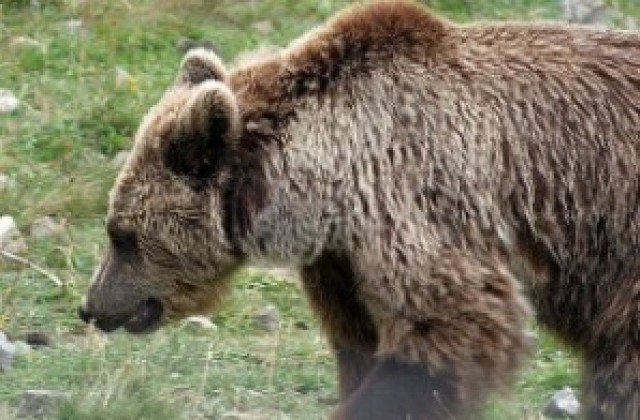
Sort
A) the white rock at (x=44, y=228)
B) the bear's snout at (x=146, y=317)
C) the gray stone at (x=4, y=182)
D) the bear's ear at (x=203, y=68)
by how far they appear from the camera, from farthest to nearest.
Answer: the gray stone at (x=4, y=182) → the white rock at (x=44, y=228) → the bear's snout at (x=146, y=317) → the bear's ear at (x=203, y=68)

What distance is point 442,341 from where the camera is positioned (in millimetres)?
6246

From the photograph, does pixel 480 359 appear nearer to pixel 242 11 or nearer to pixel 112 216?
pixel 112 216

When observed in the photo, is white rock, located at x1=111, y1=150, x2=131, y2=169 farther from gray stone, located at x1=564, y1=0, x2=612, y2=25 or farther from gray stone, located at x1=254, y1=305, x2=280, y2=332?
gray stone, located at x1=564, y1=0, x2=612, y2=25

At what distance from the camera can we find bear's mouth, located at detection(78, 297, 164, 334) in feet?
22.7

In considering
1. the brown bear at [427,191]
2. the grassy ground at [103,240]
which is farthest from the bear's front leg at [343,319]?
the grassy ground at [103,240]

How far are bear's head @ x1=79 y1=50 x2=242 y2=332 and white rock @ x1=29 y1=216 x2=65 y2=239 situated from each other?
6.34 feet

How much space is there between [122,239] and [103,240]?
2113 mm

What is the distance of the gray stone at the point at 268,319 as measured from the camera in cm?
827

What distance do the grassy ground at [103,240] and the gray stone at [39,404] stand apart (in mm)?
94

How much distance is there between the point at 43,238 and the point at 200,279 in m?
2.19

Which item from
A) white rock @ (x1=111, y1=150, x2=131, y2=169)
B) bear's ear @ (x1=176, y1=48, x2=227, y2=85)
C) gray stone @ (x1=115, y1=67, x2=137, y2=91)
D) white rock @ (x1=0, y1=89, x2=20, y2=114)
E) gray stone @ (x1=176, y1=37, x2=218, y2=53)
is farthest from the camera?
gray stone @ (x1=176, y1=37, x2=218, y2=53)

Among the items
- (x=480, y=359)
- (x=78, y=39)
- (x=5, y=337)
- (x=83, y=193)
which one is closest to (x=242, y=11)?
(x=78, y=39)

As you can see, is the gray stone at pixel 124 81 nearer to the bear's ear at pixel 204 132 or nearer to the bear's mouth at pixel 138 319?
the bear's mouth at pixel 138 319

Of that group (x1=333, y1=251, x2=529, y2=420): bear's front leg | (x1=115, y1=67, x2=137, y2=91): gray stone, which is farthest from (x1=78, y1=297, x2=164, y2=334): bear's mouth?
(x1=115, y1=67, x2=137, y2=91): gray stone
